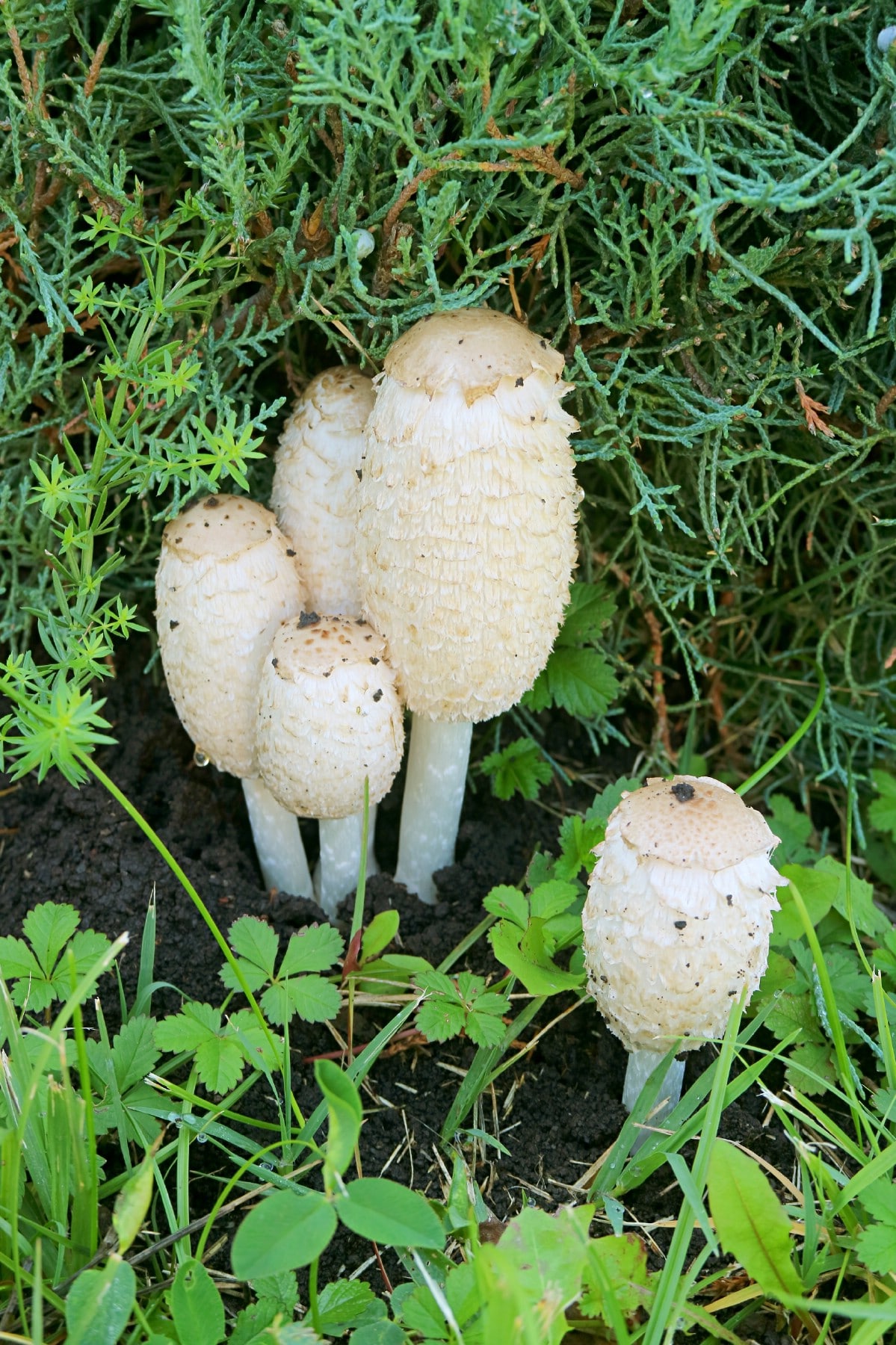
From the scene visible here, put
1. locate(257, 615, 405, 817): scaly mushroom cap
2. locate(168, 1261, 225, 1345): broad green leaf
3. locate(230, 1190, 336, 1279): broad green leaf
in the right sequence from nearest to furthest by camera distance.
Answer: locate(230, 1190, 336, 1279): broad green leaf < locate(168, 1261, 225, 1345): broad green leaf < locate(257, 615, 405, 817): scaly mushroom cap

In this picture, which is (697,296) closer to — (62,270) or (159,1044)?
(62,270)

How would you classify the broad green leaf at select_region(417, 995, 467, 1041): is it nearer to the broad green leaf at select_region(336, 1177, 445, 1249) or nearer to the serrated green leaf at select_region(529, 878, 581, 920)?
the serrated green leaf at select_region(529, 878, 581, 920)

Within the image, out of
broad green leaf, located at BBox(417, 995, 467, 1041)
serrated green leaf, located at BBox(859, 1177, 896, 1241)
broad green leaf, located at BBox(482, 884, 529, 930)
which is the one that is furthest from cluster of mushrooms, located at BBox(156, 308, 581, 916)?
serrated green leaf, located at BBox(859, 1177, 896, 1241)

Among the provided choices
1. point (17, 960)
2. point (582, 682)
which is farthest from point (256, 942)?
point (582, 682)

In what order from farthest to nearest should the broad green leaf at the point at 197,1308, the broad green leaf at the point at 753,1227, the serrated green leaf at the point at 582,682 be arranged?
the serrated green leaf at the point at 582,682, the broad green leaf at the point at 753,1227, the broad green leaf at the point at 197,1308

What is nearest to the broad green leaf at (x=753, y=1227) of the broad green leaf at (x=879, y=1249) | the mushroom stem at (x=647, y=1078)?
the broad green leaf at (x=879, y=1249)

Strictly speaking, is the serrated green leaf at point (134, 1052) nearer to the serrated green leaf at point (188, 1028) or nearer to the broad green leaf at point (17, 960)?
the serrated green leaf at point (188, 1028)

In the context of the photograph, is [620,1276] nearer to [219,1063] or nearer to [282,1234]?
[282,1234]
